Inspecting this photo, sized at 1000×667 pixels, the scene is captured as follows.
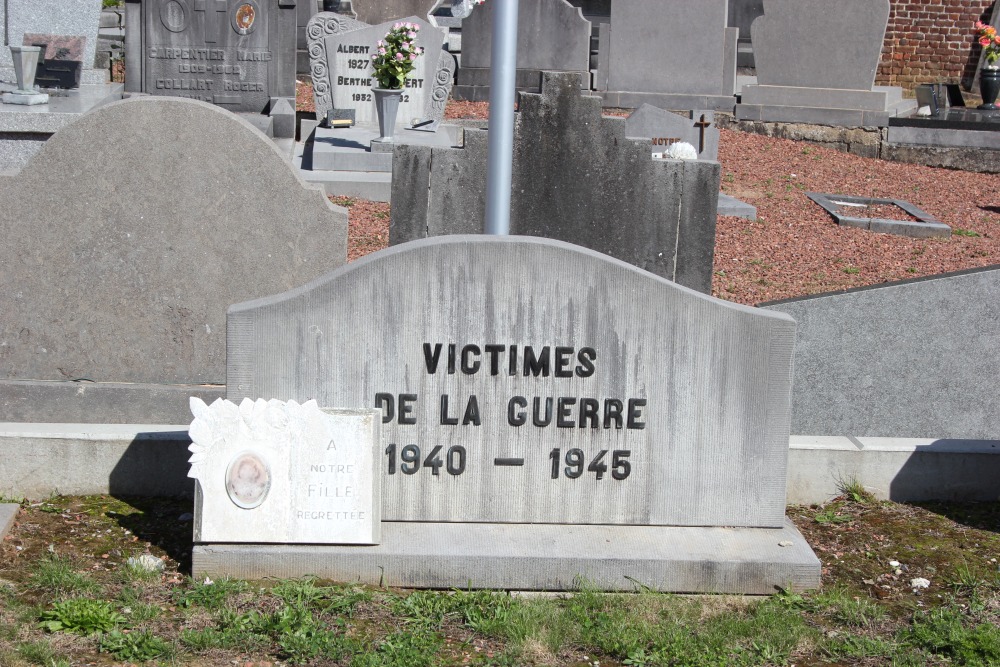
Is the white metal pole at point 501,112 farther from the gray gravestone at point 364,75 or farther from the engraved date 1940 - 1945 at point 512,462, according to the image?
the gray gravestone at point 364,75

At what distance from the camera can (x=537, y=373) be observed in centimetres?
448

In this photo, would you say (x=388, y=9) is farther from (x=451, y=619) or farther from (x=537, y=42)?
(x=451, y=619)

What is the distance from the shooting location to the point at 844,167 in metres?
15.0

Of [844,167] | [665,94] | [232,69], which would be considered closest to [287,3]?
[232,69]

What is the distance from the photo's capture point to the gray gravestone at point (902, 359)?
5707 mm

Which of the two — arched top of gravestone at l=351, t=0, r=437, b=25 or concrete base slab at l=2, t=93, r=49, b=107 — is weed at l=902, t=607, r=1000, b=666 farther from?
arched top of gravestone at l=351, t=0, r=437, b=25

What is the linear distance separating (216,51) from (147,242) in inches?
344

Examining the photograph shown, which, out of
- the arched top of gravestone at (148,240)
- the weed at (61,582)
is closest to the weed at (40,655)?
the weed at (61,582)

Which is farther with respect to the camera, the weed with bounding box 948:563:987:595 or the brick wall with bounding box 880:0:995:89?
the brick wall with bounding box 880:0:995:89

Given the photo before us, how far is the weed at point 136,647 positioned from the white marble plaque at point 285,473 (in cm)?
53

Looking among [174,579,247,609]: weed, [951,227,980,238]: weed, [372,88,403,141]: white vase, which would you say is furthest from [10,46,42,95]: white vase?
[951,227,980,238]: weed

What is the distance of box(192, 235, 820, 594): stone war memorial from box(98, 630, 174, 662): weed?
550mm

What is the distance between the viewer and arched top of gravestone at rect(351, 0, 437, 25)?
18406 mm

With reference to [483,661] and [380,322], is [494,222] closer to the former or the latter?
[380,322]
